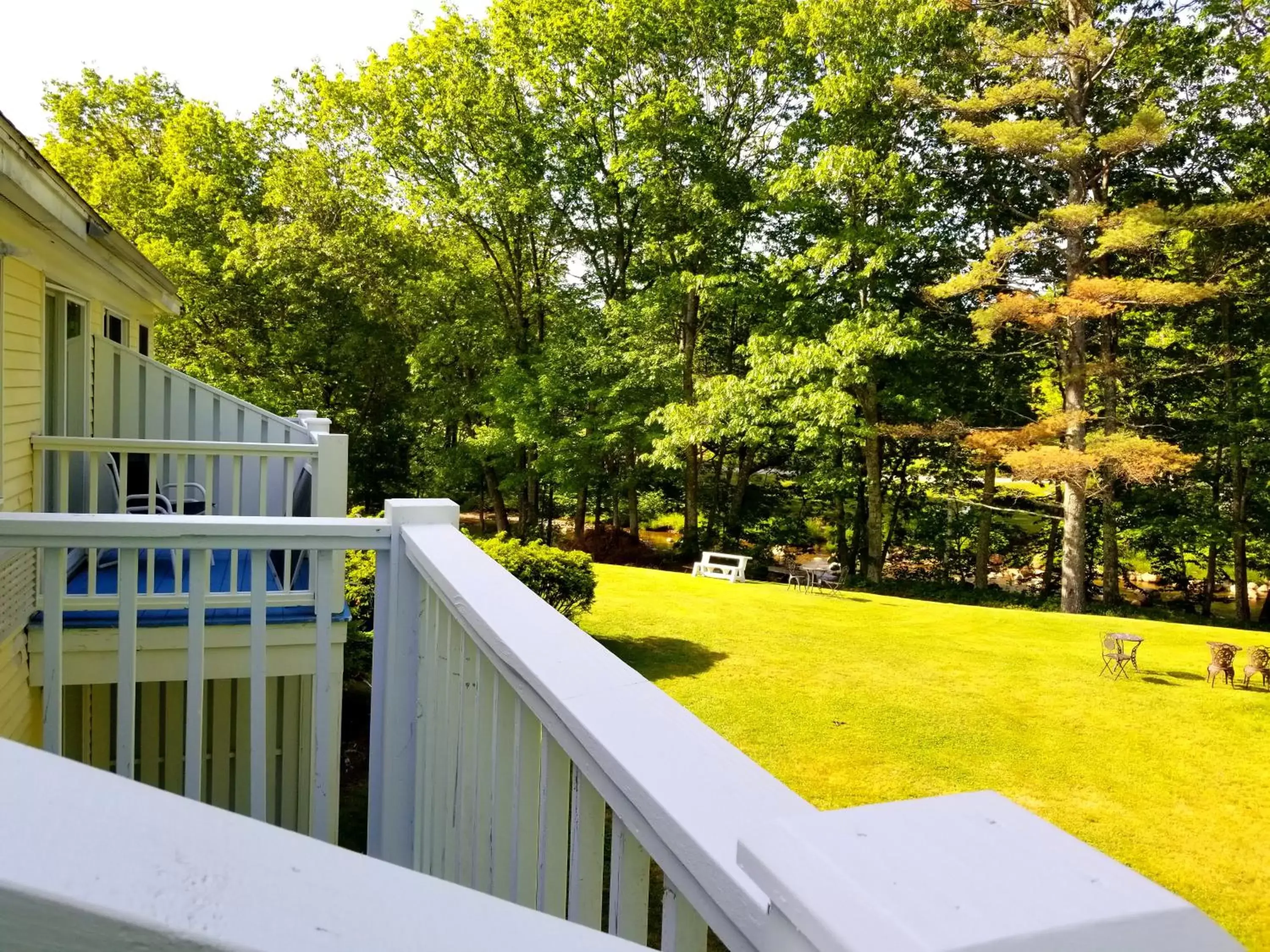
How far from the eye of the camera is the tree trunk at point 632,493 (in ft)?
74.7

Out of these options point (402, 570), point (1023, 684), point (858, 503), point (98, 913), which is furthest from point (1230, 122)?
point (98, 913)

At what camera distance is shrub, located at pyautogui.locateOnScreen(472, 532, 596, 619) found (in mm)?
9617

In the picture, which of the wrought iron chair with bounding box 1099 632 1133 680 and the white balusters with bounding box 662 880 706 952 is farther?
the wrought iron chair with bounding box 1099 632 1133 680

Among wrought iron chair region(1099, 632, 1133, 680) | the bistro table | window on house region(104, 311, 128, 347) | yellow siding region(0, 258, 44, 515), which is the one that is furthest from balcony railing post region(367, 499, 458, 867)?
wrought iron chair region(1099, 632, 1133, 680)

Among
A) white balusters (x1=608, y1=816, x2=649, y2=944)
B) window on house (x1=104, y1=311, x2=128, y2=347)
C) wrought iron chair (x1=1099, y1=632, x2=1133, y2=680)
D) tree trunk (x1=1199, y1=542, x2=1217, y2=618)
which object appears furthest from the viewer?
tree trunk (x1=1199, y1=542, x2=1217, y2=618)

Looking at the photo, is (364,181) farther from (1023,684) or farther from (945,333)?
(1023,684)

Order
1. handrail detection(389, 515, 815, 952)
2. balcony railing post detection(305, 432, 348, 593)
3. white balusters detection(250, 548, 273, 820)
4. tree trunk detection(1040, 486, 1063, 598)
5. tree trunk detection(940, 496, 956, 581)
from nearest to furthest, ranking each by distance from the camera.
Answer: handrail detection(389, 515, 815, 952) → white balusters detection(250, 548, 273, 820) → balcony railing post detection(305, 432, 348, 593) → tree trunk detection(1040, 486, 1063, 598) → tree trunk detection(940, 496, 956, 581)

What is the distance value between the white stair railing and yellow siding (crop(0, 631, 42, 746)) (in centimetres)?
339

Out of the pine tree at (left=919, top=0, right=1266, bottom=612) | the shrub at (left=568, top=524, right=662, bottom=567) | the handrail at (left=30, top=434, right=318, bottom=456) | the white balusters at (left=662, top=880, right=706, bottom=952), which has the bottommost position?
the shrub at (left=568, top=524, right=662, bottom=567)

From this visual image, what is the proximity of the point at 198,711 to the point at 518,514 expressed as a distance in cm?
2387

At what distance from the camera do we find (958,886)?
52 centimetres

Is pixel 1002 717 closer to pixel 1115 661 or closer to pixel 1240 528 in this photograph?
pixel 1115 661

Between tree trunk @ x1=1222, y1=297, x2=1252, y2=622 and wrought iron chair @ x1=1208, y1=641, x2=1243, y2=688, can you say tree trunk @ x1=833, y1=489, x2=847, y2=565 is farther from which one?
wrought iron chair @ x1=1208, y1=641, x2=1243, y2=688

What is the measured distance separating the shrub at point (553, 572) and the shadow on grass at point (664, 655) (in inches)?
26.6
